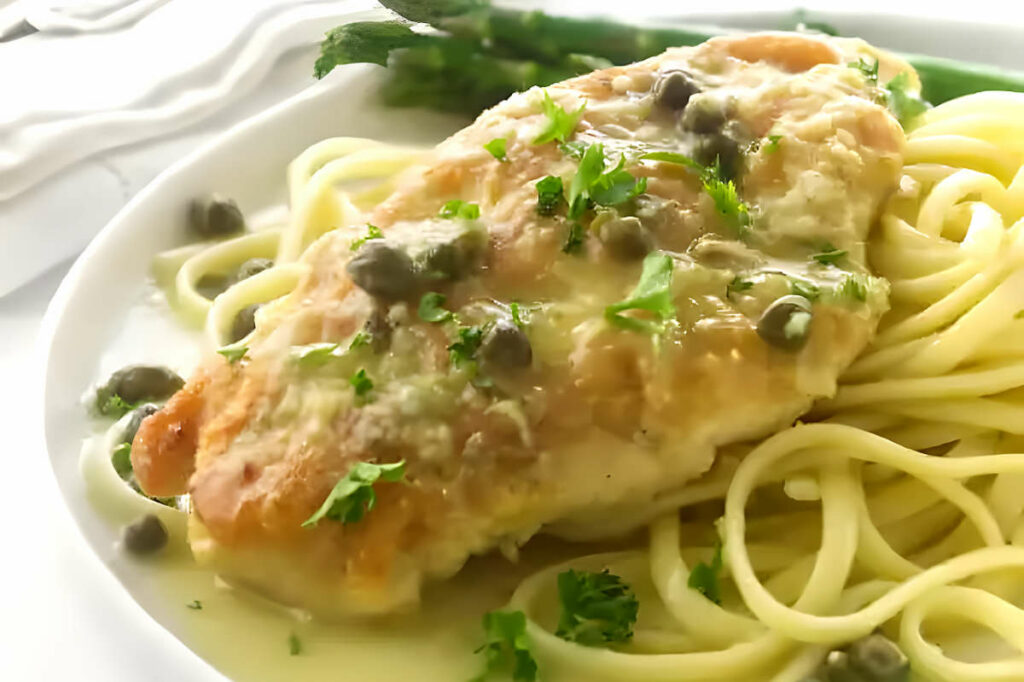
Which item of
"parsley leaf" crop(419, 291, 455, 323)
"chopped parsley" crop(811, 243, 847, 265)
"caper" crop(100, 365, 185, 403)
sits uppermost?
"chopped parsley" crop(811, 243, 847, 265)

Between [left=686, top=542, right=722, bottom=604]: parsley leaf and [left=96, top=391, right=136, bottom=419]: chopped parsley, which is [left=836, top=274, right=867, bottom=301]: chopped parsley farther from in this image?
[left=96, top=391, right=136, bottom=419]: chopped parsley

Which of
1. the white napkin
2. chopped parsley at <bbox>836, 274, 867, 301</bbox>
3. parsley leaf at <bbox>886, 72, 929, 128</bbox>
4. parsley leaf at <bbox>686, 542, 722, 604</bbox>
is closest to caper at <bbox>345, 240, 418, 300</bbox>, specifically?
parsley leaf at <bbox>686, 542, 722, 604</bbox>

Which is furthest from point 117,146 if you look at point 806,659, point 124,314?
point 806,659

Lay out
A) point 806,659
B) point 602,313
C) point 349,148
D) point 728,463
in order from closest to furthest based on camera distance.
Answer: point 806,659
point 602,313
point 728,463
point 349,148

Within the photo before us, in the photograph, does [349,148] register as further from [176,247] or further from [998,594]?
[998,594]

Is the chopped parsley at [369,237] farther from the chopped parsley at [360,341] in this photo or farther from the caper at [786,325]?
the caper at [786,325]

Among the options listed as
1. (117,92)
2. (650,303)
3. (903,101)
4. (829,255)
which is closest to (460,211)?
(650,303)
